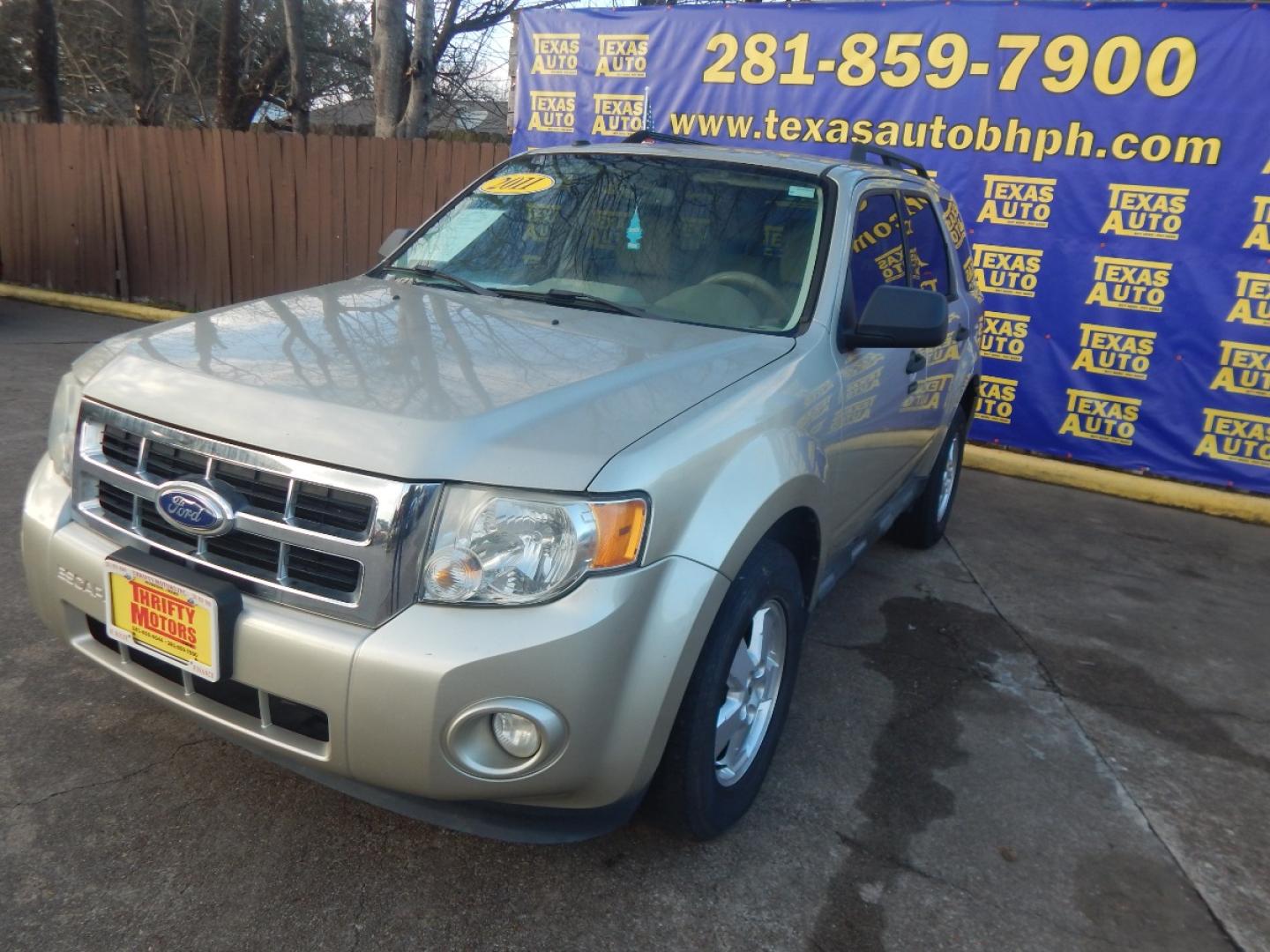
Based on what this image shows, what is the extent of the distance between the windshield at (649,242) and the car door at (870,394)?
0.23m

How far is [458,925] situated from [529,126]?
24.7 ft

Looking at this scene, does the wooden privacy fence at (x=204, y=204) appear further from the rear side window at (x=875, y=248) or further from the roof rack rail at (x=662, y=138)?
the rear side window at (x=875, y=248)

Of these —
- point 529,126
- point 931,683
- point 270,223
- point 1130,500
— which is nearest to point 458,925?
point 931,683

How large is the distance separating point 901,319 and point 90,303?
1044 centimetres

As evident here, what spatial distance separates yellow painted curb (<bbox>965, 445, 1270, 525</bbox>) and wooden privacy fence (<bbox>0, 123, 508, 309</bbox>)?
16.4ft

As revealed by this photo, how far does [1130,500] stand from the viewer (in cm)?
682

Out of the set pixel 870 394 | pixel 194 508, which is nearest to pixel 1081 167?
pixel 870 394

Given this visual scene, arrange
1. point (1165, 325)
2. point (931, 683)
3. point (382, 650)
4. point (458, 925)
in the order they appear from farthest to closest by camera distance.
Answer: point (1165, 325) → point (931, 683) → point (458, 925) → point (382, 650)

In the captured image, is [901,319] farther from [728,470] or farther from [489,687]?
[489,687]

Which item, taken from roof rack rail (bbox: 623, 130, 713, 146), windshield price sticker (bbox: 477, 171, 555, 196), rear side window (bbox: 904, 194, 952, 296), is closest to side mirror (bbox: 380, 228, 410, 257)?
windshield price sticker (bbox: 477, 171, 555, 196)

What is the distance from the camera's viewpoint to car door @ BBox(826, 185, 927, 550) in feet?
10.4

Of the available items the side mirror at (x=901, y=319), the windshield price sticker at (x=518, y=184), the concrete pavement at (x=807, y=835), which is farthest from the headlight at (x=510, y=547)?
the windshield price sticker at (x=518, y=184)

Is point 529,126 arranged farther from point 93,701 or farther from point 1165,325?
point 93,701

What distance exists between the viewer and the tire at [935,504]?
498cm
